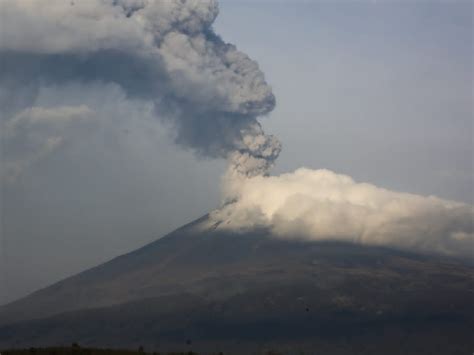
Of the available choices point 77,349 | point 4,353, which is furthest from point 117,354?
point 4,353

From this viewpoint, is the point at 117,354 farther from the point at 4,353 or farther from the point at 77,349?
the point at 4,353

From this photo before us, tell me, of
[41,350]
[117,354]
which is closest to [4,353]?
[41,350]

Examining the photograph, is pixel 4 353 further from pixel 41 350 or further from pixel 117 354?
pixel 117 354
